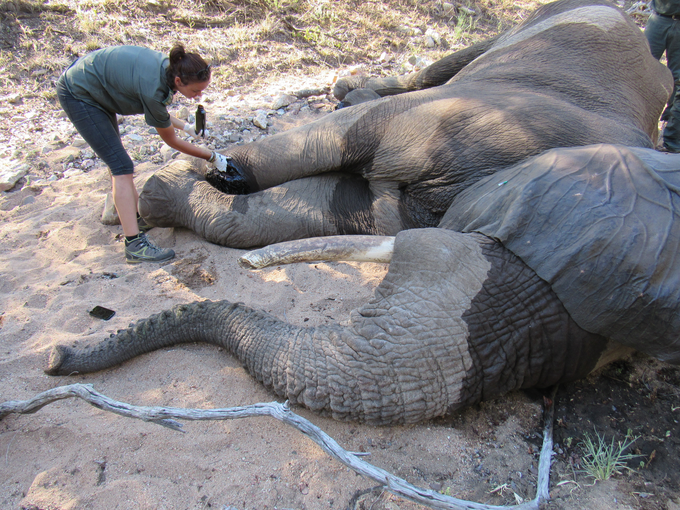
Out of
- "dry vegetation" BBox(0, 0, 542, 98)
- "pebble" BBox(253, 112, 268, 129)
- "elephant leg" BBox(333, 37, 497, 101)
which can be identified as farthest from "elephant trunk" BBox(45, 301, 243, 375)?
"dry vegetation" BBox(0, 0, 542, 98)

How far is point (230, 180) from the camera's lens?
356cm

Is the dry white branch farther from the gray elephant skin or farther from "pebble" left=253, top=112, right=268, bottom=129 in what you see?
"pebble" left=253, top=112, right=268, bottom=129

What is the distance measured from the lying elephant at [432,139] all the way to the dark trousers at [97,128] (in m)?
0.27

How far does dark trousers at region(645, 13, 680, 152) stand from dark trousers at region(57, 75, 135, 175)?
518 cm

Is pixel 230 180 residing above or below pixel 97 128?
below

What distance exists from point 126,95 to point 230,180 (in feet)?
2.95

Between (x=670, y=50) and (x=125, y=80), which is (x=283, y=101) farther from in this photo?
(x=670, y=50)

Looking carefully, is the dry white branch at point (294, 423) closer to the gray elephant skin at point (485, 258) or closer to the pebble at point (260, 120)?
the gray elephant skin at point (485, 258)

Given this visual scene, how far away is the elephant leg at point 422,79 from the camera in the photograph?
454cm

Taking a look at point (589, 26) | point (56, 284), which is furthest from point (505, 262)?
point (56, 284)

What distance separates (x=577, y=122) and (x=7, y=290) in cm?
362

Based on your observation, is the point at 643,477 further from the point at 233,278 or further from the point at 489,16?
the point at 489,16

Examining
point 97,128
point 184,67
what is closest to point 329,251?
point 184,67

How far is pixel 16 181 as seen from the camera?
13.2ft
